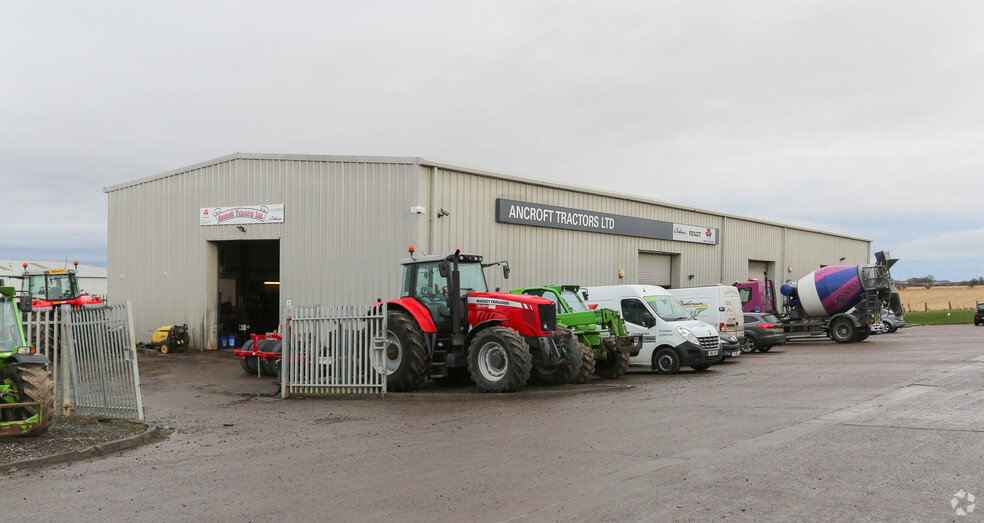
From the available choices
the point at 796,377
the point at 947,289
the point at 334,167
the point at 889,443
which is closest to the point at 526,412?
the point at 889,443

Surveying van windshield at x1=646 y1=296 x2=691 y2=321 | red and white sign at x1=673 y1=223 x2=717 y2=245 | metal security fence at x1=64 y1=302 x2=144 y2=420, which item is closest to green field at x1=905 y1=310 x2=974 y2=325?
red and white sign at x1=673 y1=223 x2=717 y2=245

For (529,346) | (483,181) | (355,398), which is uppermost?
(483,181)

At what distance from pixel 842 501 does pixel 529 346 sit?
349 inches

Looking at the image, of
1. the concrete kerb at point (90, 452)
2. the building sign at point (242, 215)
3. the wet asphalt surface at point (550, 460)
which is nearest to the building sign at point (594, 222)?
the building sign at point (242, 215)

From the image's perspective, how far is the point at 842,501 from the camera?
6.25 m

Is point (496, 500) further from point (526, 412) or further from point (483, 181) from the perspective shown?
point (483, 181)

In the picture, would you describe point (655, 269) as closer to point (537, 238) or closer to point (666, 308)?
point (537, 238)

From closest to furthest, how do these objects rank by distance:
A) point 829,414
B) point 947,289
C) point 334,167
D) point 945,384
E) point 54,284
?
point 829,414
point 945,384
point 334,167
point 54,284
point 947,289

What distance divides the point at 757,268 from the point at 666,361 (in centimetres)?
2613

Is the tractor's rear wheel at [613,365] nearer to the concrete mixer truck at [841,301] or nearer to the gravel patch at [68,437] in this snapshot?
the gravel patch at [68,437]

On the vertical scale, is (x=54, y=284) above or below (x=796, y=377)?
above

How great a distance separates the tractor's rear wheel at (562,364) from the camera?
15148mm

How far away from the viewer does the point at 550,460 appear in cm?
807

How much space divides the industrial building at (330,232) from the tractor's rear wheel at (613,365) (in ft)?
23.1
